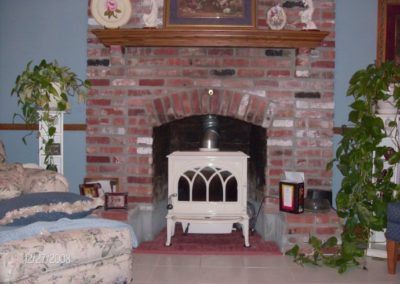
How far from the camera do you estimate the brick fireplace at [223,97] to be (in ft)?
12.1

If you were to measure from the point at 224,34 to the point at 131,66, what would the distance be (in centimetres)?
79

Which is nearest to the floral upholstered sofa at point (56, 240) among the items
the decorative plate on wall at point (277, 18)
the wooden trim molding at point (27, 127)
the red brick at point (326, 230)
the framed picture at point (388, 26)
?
the wooden trim molding at point (27, 127)

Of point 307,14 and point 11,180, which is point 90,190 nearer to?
point 11,180

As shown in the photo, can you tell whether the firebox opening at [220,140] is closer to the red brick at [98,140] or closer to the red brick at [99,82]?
the red brick at [98,140]

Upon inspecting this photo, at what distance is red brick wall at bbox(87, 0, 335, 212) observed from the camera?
12.1 ft

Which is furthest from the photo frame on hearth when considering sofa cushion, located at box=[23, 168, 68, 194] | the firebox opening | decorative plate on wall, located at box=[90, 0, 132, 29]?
decorative plate on wall, located at box=[90, 0, 132, 29]

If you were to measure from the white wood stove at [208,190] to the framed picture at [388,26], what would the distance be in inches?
56.9

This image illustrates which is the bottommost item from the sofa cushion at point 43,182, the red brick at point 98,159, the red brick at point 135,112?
the sofa cushion at point 43,182

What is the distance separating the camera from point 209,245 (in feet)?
11.8

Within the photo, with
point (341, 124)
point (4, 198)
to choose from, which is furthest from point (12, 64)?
point (341, 124)

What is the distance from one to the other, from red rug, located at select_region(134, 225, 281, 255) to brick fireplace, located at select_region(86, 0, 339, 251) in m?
0.14

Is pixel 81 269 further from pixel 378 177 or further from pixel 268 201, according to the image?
pixel 378 177

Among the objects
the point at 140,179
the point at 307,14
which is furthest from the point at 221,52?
the point at 140,179

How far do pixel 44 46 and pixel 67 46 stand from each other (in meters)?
0.19
